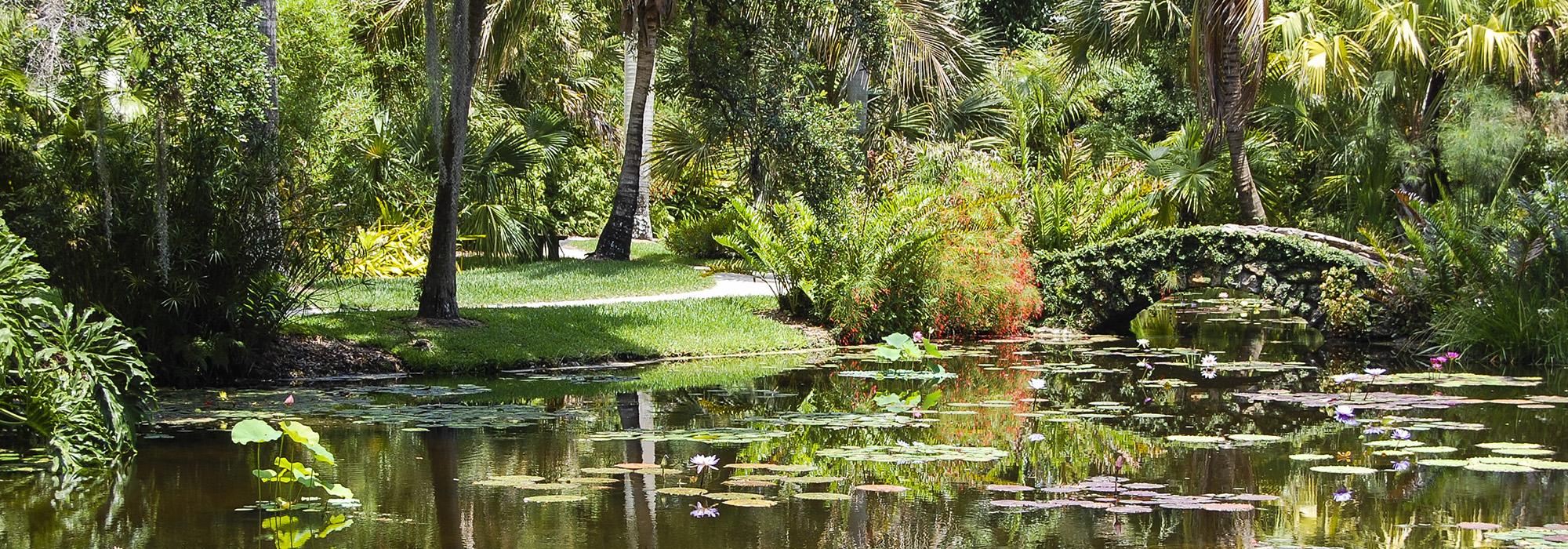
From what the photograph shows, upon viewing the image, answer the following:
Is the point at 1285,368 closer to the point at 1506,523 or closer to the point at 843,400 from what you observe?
the point at 843,400

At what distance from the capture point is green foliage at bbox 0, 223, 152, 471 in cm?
755

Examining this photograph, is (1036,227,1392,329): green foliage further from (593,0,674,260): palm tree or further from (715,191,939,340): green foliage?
(593,0,674,260): palm tree

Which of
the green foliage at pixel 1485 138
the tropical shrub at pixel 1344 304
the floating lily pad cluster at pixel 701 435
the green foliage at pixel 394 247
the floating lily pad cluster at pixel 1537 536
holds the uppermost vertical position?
the green foliage at pixel 1485 138

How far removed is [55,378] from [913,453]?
480 centimetres

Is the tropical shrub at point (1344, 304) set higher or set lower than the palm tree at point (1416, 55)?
lower

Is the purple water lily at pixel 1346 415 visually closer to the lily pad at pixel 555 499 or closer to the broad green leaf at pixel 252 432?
the lily pad at pixel 555 499

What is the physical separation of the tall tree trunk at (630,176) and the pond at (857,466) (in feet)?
29.5

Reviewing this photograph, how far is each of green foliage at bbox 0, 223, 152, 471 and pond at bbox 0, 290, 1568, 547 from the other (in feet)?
0.76

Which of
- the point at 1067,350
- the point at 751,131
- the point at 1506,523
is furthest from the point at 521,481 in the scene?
the point at 1067,350

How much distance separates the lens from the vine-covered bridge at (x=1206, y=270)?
55.2ft

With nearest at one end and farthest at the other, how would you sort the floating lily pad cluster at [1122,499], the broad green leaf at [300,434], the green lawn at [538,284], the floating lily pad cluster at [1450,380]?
the broad green leaf at [300,434]
the floating lily pad cluster at [1122,499]
the floating lily pad cluster at [1450,380]
the green lawn at [538,284]

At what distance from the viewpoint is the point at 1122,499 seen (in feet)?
22.4

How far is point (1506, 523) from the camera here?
6.32 meters

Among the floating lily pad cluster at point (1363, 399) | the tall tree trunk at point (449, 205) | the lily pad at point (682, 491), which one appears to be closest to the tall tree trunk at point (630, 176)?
the tall tree trunk at point (449, 205)
